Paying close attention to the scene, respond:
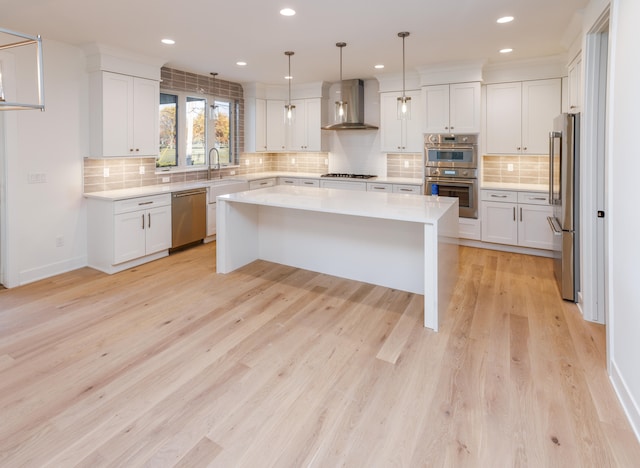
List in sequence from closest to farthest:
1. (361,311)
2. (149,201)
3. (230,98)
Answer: (361,311) < (149,201) < (230,98)

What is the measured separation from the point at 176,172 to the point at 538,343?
5.12 meters

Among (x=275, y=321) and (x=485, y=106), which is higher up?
(x=485, y=106)

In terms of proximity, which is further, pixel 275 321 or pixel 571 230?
pixel 571 230

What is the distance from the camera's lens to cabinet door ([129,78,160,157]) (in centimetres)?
485

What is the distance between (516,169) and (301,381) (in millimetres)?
4742

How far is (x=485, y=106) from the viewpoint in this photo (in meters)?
5.40

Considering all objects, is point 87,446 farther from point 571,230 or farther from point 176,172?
point 176,172

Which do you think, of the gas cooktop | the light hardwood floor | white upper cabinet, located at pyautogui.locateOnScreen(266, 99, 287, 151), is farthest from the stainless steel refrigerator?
white upper cabinet, located at pyautogui.locateOnScreen(266, 99, 287, 151)

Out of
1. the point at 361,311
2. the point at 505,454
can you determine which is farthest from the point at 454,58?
the point at 505,454

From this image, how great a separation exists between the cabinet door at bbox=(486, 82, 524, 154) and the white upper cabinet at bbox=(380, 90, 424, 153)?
95 centimetres

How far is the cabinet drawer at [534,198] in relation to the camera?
16.1 ft

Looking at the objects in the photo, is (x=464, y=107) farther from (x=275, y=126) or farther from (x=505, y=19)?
(x=275, y=126)

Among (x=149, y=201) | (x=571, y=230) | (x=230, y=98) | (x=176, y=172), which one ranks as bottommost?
(x=571, y=230)

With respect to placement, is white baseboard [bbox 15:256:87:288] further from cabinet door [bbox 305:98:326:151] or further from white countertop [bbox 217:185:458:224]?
cabinet door [bbox 305:98:326:151]
